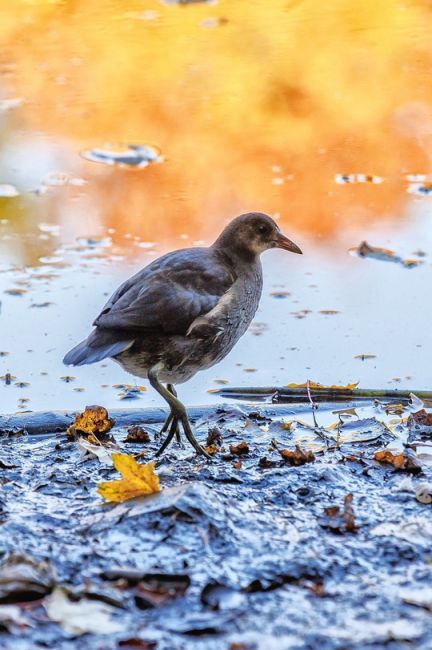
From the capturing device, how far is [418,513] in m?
3.94

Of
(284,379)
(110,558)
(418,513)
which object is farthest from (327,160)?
(110,558)

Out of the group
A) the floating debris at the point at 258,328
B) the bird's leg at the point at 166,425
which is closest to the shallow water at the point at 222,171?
the floating debris at the point at 258,328

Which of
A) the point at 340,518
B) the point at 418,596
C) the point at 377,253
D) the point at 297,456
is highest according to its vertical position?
the point at 418,596

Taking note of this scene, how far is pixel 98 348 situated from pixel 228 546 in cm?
122

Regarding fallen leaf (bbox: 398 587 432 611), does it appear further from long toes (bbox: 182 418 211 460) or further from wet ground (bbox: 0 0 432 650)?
long toes (bbox: 182 418 211 460)

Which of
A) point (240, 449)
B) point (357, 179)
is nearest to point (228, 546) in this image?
point (240, 449)

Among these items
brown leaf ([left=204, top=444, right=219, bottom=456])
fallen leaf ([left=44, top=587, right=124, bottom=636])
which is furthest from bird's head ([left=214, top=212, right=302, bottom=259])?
fallen leaf ([left=44, top=587, right=124, bottom=636])

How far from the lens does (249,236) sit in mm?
5320

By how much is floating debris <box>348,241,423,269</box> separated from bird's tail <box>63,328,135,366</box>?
8.46 ft

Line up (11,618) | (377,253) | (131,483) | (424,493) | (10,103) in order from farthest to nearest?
1. (10,103)
2. (377,253)
3. (424,493)
4. (131,483)
5. (11,618)

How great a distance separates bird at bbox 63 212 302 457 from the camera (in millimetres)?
4605

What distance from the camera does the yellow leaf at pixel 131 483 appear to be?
394 centimetres

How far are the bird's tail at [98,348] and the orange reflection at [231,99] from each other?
2.47 metres

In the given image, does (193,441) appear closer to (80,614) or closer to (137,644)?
(80,614)
